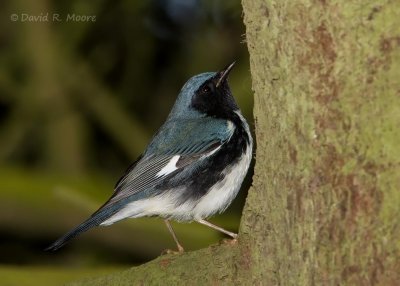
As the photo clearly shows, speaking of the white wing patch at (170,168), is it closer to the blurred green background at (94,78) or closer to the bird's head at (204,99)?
the bird's head at (204,99)

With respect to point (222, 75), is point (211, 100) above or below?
below

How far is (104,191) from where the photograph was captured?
4.16 metres

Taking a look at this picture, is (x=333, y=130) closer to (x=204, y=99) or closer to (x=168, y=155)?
(x=168, y=155)

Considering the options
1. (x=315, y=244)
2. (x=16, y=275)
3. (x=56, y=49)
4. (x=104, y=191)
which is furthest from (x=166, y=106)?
(x=315, y=244)

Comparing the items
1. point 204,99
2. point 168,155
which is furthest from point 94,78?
point 168,155

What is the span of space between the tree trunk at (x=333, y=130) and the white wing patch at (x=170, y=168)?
2.24 metres

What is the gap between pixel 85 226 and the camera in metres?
3.80

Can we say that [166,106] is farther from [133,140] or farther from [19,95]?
[19,95]

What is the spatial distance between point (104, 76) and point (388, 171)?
Result: 194 inches

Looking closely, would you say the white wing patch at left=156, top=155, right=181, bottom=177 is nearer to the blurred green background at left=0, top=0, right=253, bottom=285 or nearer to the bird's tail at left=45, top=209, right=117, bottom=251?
the bird's tail at left=45, top=209, right=117, bottom=251

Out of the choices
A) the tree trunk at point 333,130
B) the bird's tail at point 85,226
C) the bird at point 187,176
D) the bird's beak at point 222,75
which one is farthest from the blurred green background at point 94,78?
the tree trunk at point 333,130

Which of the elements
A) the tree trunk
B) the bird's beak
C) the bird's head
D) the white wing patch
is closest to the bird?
the white wing patch

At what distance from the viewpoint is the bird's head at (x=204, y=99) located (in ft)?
15.3

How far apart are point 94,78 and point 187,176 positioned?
214cm
